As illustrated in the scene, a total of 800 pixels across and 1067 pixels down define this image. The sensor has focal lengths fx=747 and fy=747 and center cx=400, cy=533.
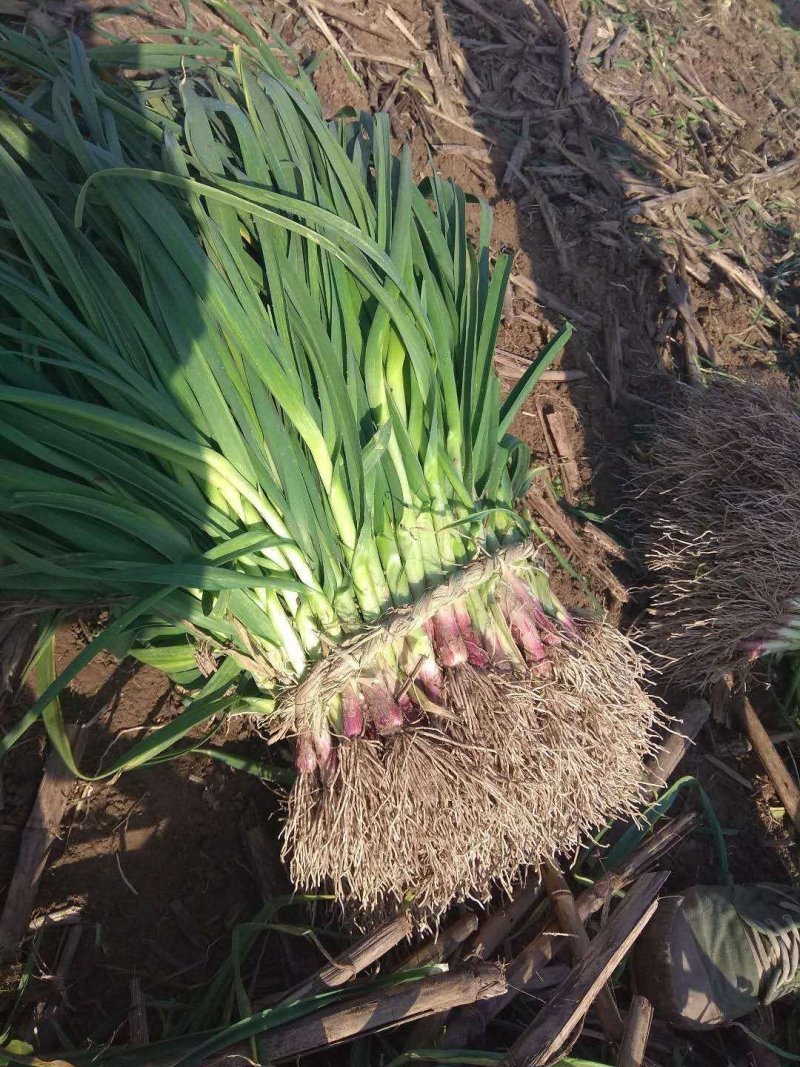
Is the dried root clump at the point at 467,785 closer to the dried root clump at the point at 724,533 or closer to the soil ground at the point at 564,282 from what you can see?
the soil ground at the point at 564,282

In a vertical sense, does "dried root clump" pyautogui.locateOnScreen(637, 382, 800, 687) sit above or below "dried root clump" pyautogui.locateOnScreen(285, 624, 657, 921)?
above

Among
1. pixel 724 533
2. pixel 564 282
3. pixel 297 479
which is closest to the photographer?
pixel 297 479

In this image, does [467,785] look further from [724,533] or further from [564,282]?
[564,282]

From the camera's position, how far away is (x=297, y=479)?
1.46 metres

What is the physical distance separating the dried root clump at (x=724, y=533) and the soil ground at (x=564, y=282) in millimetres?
168

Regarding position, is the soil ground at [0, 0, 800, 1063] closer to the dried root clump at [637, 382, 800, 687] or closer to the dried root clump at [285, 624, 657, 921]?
the dried root clump at [637, 382, 800, 687]

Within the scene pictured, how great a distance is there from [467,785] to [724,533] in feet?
3.82

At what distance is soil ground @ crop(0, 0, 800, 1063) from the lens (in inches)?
69.9

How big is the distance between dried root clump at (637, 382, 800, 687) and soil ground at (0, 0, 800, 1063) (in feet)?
0.55

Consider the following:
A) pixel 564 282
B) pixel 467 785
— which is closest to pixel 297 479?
pixel 467 785

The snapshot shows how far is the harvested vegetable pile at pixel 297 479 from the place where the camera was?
1398 millimetres

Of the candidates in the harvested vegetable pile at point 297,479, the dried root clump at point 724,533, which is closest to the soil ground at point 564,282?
the dried root clump at point 724,533

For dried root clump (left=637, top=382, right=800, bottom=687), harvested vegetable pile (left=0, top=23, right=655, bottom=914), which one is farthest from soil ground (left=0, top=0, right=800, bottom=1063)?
harvested vegetable pile (left=0, top=23, right=655, bottom=914)

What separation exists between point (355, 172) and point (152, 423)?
729mm
